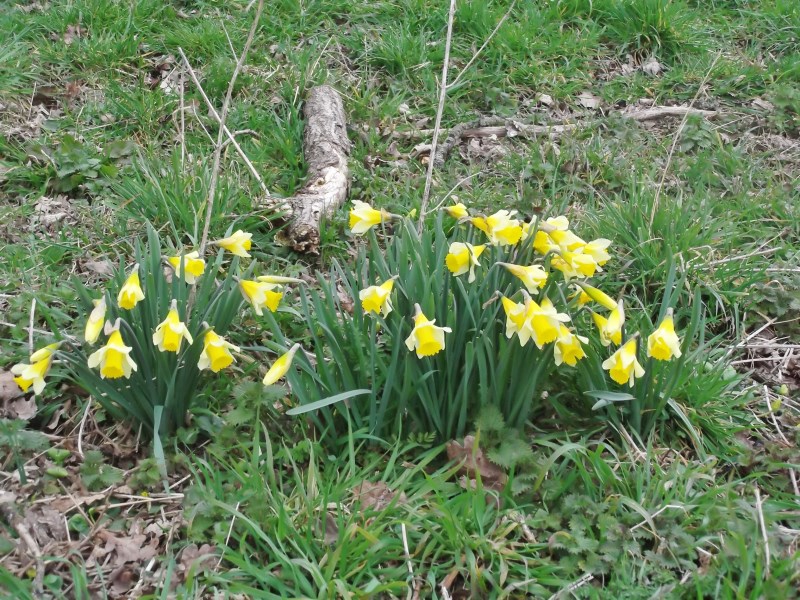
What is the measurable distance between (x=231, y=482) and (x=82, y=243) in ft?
5.18

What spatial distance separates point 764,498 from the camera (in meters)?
2.15

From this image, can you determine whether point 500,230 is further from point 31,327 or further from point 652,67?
point 652,67

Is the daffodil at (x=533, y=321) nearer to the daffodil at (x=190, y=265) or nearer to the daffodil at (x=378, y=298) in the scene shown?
the daffodil at (x=378, y=298)

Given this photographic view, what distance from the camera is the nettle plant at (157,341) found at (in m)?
2.06

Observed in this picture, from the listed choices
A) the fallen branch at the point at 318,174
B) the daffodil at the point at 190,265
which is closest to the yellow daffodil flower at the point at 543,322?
the daffodil at the point at 190,265

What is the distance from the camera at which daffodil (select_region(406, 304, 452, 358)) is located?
2016mm

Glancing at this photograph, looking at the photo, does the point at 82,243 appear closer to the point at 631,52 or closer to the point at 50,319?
the point at 50,319

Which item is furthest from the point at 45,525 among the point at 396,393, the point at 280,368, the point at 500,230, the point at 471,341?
the point at 500,230

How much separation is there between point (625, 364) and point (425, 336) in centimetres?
56

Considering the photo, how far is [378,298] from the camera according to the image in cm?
209

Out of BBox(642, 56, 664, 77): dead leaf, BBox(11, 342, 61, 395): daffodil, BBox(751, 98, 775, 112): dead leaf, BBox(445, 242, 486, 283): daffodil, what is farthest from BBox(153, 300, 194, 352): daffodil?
BBox(751, 98, 775, 112): dead leaf

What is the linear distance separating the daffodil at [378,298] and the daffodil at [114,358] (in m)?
0.65

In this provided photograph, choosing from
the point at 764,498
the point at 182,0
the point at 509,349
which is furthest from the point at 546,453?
the point at 182,0

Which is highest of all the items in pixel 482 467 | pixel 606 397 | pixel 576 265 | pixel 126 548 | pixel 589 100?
pixel 576 265
